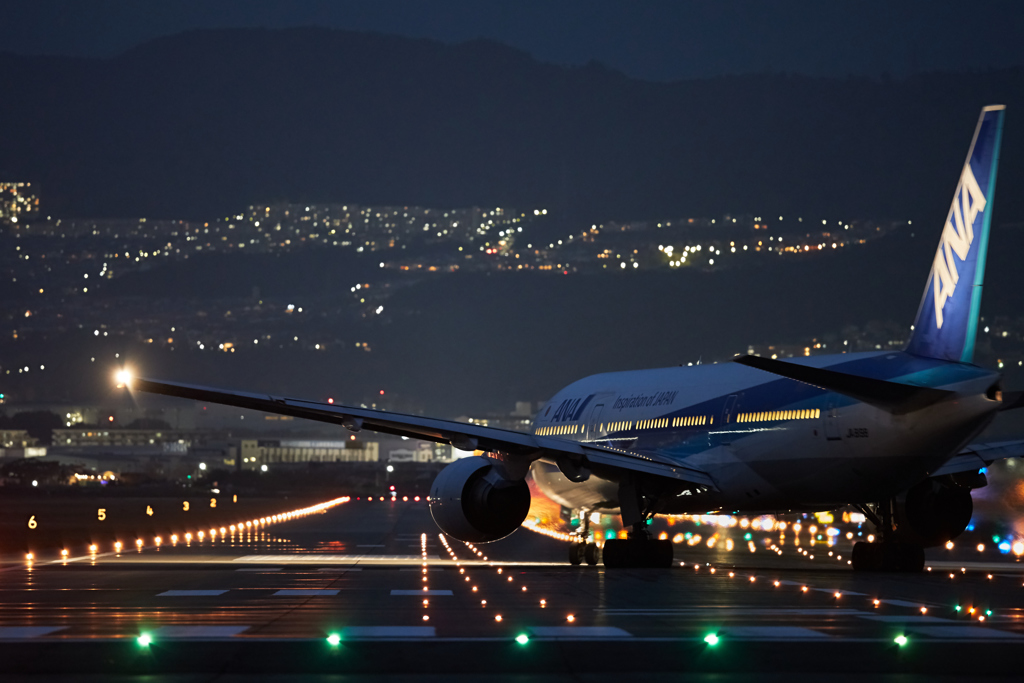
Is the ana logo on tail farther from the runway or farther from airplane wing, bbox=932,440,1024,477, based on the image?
the runway

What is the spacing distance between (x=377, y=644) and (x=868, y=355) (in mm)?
12745

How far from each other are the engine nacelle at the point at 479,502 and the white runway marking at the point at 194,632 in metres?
10.5

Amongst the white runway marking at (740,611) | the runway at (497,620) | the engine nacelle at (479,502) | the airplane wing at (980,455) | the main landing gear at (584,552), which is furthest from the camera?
the main landing gear at (584,552)

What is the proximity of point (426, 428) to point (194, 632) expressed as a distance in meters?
9.74

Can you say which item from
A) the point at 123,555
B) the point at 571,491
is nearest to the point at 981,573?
the point at 571,491

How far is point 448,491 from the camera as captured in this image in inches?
968

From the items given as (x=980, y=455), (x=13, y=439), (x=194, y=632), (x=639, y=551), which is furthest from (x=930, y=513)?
(x=13, y=439)

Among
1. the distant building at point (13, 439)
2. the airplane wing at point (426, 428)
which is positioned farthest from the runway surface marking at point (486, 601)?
the distant building at point (13, 439)

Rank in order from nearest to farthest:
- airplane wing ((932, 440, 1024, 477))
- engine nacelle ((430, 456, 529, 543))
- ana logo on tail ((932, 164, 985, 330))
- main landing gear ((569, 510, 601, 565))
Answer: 1. ana logo on tail ((932, 164, 985, 330))
2. engine nacelle ((430, 456, 529, 543))
3. airplane wing ((932, 440, 1024, 477))
4. main landing gear ((569, 510, 601, 565))

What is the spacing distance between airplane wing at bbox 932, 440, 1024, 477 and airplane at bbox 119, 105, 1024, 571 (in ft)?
0.11

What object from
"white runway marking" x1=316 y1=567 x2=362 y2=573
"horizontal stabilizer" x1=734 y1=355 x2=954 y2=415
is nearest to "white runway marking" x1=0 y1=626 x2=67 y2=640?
"white runway marking" x1=316 y1=567 x2=362 y2=573

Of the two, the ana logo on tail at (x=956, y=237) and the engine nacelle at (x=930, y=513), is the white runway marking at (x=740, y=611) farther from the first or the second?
the engine nacelle at (x=930, y=513)

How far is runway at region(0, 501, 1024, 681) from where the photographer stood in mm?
11320

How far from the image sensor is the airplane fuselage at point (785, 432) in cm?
2133
